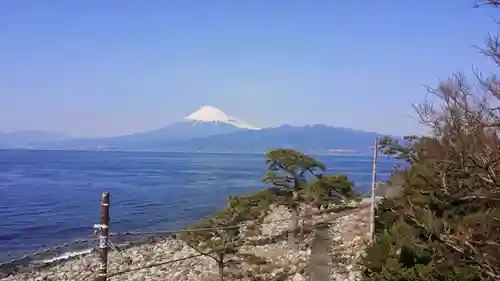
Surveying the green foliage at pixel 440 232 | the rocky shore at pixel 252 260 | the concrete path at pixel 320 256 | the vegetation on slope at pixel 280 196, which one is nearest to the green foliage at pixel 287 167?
the vegetation on slope at pixel 280 196

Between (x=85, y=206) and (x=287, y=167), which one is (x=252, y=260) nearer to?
(x=287, y=167)

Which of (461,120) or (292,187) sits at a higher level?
(461,120)

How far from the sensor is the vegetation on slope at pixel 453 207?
482 cm

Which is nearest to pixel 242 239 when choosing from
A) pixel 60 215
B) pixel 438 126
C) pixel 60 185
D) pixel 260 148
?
pixel 438 126

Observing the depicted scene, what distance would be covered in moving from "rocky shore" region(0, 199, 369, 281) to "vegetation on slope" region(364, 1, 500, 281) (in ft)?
5.26

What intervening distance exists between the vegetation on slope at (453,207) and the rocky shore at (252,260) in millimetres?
1605

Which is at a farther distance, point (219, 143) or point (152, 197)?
point (219, 143)

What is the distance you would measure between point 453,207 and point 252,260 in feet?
14.4

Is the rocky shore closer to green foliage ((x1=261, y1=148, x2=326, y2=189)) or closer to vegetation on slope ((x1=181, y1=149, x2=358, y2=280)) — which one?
vegetation on slope ((x1=181, y1=149, x2=358, y2=280))

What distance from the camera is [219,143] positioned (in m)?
154

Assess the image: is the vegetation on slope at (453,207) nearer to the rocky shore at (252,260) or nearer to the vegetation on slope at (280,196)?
the rocky shore at (252,260)

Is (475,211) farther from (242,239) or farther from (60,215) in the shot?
(60,215)

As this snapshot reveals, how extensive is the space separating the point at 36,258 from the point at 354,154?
109 meters

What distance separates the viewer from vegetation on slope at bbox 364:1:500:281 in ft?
15.8
